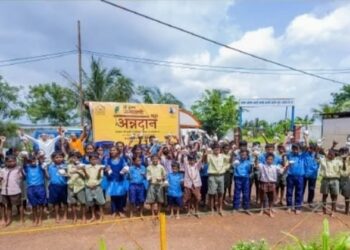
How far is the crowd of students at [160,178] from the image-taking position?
28.6 feet

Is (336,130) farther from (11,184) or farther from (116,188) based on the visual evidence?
(11,184)

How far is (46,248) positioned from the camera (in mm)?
7188

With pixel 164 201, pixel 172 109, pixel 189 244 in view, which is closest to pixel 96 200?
pixel 164 201

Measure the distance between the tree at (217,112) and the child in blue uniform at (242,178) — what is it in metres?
21.3

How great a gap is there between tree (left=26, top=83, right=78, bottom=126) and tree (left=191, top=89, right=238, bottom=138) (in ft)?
31.6

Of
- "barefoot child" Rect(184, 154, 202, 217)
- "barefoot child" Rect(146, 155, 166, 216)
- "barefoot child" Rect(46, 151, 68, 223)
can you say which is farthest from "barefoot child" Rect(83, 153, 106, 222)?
"barefoot child" Rect(184, 154, 202, 217)

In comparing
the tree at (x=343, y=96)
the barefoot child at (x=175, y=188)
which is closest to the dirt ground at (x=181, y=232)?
the barefoot child at (x=175, y=188)

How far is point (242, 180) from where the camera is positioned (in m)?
9.47

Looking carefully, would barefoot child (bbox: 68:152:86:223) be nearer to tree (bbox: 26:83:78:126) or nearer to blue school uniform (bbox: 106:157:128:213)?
blue school uniform (bbox: 106:157:128:213)

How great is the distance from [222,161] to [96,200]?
278 centimetres

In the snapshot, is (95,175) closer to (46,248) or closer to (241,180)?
(46,248)

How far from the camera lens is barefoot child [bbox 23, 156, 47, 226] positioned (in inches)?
339

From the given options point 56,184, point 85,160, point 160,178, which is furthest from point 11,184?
point 160,178

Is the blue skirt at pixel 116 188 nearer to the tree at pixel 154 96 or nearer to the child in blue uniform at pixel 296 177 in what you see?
the child in blue uniform at pixel 296 177
